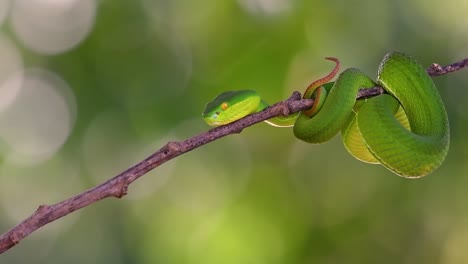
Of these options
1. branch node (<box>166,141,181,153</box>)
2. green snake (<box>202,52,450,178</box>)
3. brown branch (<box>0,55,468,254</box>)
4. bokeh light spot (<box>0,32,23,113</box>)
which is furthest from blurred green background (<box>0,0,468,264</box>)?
branch node (<box>166,141,181,153</box>)

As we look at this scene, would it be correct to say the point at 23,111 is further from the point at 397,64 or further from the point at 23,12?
the point at 397,64

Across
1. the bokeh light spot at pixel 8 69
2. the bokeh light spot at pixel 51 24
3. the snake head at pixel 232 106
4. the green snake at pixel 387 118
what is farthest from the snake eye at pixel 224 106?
the bokeh light spot at pixel 8 69

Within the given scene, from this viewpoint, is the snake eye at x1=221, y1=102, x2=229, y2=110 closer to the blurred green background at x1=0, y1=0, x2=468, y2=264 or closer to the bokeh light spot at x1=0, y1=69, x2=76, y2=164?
the blurred green background at x1=0, y1=0, x2=468, y2=264

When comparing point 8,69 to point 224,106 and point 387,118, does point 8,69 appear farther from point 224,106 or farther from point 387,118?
point 387,118

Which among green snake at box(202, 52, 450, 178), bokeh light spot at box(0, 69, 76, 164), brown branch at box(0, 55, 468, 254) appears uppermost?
bokeh light spot at box(0, 69, 76, 164)

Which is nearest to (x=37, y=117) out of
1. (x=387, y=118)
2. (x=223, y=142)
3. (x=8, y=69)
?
(x=8, y=69)

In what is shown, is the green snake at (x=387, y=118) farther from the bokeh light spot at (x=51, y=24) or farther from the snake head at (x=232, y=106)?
the bokeh light spot at (x=51, y=24)
